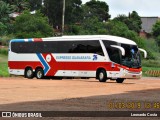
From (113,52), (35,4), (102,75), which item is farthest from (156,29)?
(113,52)

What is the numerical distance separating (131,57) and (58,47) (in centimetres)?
567

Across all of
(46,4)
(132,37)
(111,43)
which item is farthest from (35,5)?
(111,43)

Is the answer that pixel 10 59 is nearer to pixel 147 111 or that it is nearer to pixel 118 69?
pixel 118 69

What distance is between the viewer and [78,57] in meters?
33.1

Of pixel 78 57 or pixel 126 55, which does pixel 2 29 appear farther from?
pixel 126 55

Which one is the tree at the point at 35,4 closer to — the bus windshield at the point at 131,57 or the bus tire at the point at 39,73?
the bus tire at the point at 39,73

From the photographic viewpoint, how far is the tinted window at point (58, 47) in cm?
3218

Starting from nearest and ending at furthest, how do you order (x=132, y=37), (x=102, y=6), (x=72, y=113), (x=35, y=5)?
(x=72, y=113) < (x=132, y=37) < (x=35, y=5) < (x=102, y=6)

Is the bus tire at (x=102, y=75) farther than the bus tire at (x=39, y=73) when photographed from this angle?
No

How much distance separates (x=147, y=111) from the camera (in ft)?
39.2

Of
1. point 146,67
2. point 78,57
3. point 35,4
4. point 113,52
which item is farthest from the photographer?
point 35,4

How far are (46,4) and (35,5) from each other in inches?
481

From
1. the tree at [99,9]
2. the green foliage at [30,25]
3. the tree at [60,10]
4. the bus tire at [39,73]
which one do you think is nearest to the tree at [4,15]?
the green foliage at [30,25]

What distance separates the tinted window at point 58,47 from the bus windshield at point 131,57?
1.62 metres
